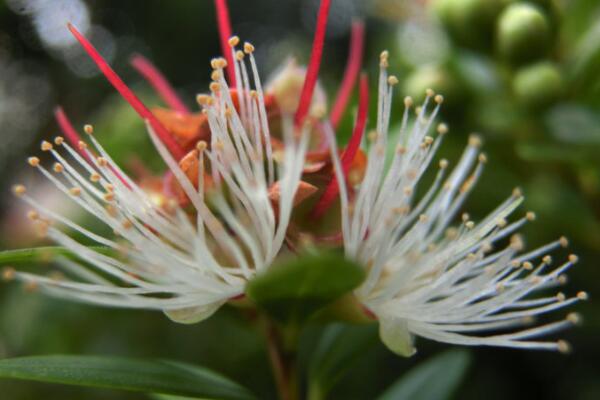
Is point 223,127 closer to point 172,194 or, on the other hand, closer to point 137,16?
point 172,194

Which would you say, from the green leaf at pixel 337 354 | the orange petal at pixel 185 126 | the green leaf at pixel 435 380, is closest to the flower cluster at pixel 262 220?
the orange petal at pixel 185 126

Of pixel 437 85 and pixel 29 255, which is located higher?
pixel 437 85

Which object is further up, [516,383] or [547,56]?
[547,56]

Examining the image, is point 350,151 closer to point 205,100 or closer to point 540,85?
point 205,100

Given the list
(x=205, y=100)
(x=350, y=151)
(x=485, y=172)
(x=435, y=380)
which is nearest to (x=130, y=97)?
(x=205, y=100)

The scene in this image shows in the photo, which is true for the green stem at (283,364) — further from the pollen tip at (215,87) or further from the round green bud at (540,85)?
the round green bud at (540,85)

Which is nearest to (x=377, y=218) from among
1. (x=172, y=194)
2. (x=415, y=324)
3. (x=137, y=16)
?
(x=415, y=324)
